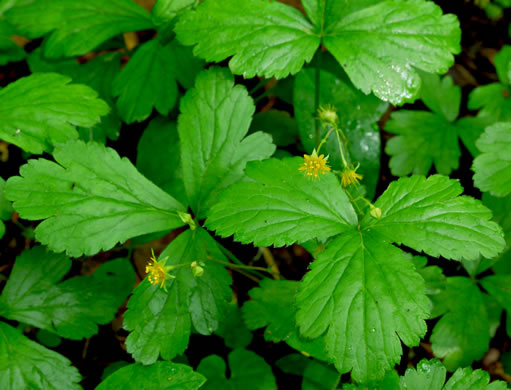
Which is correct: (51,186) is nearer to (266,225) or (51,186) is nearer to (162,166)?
(162,166)

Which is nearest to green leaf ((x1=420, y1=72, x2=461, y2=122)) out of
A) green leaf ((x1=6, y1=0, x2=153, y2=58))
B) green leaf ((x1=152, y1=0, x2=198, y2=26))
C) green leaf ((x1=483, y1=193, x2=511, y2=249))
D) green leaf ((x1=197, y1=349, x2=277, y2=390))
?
green leaf ((x1=483, y1=193, x2=511, y2=249))

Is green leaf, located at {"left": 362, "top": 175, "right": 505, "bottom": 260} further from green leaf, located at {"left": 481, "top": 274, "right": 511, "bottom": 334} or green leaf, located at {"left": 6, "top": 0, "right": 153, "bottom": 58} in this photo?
green leaf, located at {"left": 6, "top": 0, "right": 153, "bottom": 58}

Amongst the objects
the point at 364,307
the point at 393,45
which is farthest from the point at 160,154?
the point at 364,307

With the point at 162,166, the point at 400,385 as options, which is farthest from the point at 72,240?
the point at 400,385

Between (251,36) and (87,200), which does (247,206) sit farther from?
(251,36)

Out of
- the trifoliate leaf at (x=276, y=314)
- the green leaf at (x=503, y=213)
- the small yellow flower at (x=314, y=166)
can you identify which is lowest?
the trifoliate leaf at (x=276, y=314)

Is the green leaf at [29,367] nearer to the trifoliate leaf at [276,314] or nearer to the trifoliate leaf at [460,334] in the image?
the trifoliate leaf at [276,314]

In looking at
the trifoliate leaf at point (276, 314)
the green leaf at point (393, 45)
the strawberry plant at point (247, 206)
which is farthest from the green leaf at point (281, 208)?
the green leaf at point (393, 45)
